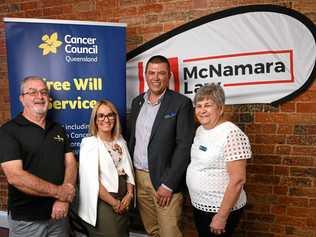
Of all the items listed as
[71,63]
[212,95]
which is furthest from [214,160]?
[71,63]

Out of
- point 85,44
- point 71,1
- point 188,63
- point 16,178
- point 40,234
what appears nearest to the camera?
point 16,178

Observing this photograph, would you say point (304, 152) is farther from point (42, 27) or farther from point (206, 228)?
point (42, 27)

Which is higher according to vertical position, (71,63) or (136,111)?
(71,63)

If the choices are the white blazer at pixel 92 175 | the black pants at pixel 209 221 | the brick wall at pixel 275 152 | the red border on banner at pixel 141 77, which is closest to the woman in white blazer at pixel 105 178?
the white blazer at pixel 92 175

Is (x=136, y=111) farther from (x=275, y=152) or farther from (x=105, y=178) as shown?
(x=275, y=152)

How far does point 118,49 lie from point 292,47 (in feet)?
4.29

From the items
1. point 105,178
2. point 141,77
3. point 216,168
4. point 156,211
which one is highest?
point 141,77

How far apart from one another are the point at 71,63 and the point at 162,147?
97 centimetres

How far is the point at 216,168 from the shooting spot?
1.97 m

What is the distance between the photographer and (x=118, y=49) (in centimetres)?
281

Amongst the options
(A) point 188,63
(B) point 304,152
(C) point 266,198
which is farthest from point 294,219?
(A) point 188,63

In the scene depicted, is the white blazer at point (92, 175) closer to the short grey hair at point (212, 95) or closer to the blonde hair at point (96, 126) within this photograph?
Result: the blonde hair at point (96, 126)

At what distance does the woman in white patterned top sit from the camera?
6.28ft

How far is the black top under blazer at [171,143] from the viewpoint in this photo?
232 cm
